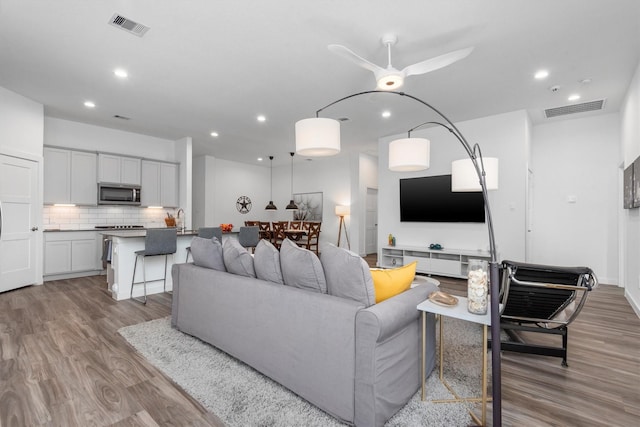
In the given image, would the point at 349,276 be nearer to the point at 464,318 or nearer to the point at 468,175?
the point at 464,318

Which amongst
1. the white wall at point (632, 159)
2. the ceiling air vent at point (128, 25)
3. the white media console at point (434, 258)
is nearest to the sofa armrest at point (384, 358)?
the ceiling air vent at point (128, 25)

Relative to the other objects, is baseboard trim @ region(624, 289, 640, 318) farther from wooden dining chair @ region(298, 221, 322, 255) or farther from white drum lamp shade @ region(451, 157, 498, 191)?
wooden dining chair @ region(298, 221, 322, 255)

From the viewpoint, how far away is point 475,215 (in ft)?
17.6

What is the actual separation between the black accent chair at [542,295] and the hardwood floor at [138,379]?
0.84 ft

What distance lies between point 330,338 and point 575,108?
5.47 m

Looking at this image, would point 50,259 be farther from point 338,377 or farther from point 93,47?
point 338,377

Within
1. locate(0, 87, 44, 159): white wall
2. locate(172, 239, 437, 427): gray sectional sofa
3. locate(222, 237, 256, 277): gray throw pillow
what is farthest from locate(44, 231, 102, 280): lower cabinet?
locate(172, 239, 437, 427): gray sectional sofa

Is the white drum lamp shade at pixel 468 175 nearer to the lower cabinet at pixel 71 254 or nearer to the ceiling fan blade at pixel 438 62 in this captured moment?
the ceiling fan blade at pixel 438 62

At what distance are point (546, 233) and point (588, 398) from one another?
4.33 metres

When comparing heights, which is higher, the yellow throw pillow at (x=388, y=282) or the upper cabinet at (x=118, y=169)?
the upper cabinet at (x=118, y=169)

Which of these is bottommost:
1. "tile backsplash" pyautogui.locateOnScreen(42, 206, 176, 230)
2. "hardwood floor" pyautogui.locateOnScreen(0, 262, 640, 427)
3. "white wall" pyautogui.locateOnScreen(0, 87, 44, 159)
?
"hardwood floor" pyautogui.locateOnScreen(0, 262, 640, 427)

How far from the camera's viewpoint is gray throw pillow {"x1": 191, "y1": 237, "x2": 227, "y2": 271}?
8.91 ft

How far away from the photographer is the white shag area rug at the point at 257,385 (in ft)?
5.68

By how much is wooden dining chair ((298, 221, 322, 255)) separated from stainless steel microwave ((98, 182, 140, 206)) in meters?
3.92
